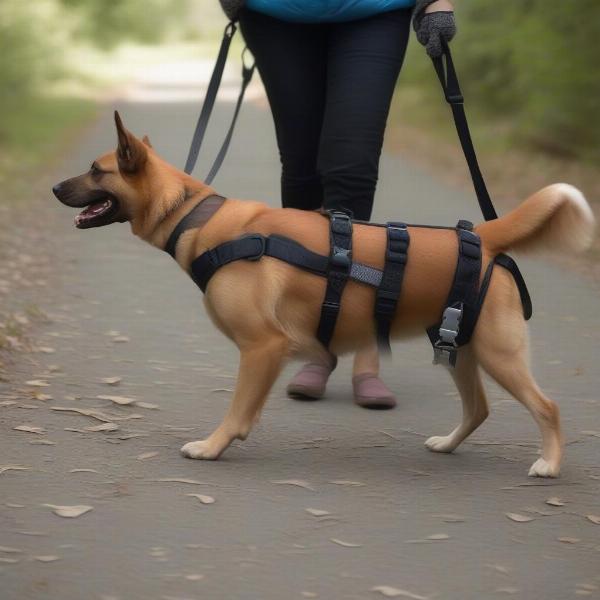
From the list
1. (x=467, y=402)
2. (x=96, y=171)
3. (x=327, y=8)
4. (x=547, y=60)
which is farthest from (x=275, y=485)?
(x=547, y=60)

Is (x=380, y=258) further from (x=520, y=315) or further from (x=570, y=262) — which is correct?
(x=570, y=262)

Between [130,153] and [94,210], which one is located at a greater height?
[130,153]

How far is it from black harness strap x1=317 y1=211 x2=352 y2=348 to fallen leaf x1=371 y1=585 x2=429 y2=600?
128 centimetres

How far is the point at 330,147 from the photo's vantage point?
16.7 feet

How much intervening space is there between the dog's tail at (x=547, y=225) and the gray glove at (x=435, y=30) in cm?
98

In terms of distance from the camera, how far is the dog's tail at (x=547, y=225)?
4.32 metres

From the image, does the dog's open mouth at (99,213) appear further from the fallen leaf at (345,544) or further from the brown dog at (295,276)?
the fallen leaf at (345,544)

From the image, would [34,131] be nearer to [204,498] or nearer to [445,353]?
[445,353]

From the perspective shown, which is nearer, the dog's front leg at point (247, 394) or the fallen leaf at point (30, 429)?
the dog's front leg at point (247, 394)

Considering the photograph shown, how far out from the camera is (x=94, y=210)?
4.43 m

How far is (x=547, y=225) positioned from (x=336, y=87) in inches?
47.5

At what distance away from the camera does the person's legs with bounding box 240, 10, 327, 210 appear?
519 centimetres

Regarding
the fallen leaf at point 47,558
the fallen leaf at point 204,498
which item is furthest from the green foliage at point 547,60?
the fallen leaf at point 47,558

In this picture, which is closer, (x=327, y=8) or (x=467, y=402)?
(x=467, y=402)
